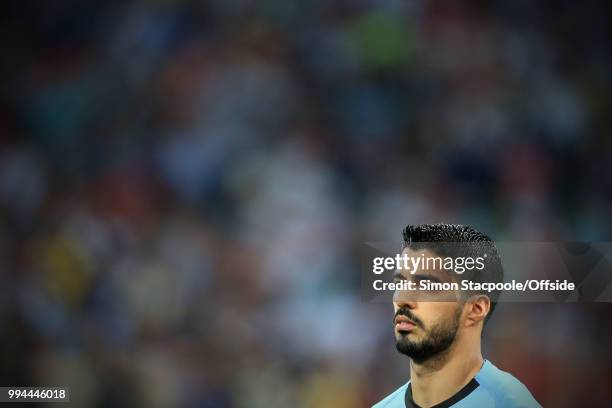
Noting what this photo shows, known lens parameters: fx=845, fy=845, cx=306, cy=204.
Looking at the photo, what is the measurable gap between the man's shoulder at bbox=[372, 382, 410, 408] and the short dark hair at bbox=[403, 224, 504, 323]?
0.36 m

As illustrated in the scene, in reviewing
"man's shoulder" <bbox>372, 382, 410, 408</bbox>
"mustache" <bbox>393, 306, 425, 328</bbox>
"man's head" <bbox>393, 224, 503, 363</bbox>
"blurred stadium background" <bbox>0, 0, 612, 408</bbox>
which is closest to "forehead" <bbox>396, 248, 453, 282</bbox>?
"man's head" <bbox>393, 224, 503, 363</bbox>

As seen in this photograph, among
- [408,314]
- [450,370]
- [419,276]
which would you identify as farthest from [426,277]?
[450,370]

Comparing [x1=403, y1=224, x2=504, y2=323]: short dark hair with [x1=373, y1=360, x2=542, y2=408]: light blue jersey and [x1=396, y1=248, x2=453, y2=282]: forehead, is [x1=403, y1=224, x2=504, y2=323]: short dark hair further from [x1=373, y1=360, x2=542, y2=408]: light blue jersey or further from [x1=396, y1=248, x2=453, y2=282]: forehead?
[x1=373, y1=360, x2=542, y2=408]: light blue jersey

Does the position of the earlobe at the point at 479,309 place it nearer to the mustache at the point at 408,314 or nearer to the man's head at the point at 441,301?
the man's head at the point at 441,301

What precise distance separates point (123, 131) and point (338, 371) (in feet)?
3.92

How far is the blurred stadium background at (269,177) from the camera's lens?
298 cm

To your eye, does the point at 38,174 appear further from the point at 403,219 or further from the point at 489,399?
the point at 489,399

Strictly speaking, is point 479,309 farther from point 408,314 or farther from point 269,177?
point 269,177

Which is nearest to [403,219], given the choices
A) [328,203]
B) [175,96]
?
[328,203]

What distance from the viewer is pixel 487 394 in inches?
102

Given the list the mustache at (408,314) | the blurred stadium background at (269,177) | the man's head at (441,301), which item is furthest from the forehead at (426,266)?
the blurred stadium background at (269,177)

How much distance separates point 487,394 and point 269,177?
1.11 m

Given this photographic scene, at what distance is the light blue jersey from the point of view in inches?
101

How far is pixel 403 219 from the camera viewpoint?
3.02m
